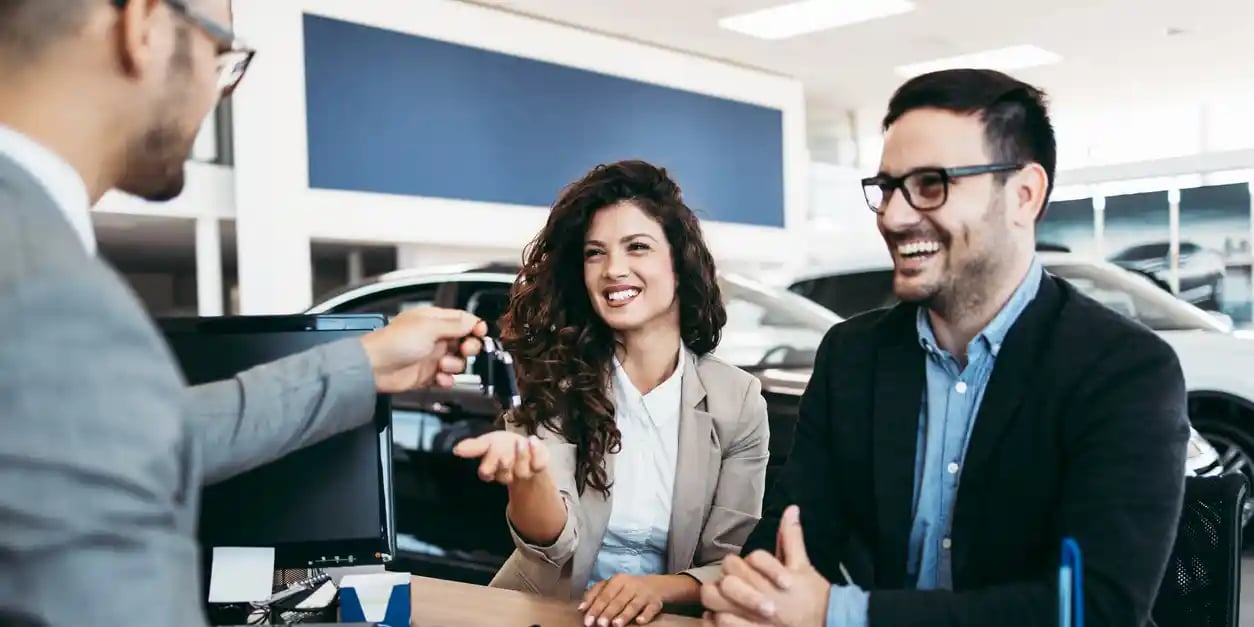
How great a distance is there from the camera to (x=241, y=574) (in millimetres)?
1609

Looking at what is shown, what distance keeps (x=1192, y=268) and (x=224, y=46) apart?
1306 cm

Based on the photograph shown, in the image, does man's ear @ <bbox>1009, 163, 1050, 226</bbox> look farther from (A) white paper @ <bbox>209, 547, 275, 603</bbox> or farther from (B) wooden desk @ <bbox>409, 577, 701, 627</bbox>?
(A) white paper @ <bbox>209, 547, 275, 603</bbox>

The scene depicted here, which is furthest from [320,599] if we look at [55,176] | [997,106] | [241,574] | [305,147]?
[305,147]

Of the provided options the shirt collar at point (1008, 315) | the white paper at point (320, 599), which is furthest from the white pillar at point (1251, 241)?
the white paper at point (320, 599)

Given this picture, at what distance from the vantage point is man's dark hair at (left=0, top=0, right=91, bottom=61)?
0.80m

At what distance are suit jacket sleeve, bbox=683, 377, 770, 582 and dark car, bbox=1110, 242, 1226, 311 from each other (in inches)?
417

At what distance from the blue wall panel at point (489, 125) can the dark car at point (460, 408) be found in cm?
332

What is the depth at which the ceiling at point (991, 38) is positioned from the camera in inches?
330

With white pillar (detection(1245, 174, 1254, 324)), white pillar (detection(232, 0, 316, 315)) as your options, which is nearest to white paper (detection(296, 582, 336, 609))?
white pillar (detection(232, 0, 316, 315))

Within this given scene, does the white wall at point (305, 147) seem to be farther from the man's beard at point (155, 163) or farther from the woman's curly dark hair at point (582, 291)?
the man's beard at point (155, 163)

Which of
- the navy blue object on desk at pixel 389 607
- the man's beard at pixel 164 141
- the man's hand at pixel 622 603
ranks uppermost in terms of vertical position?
the man's beard at pixel 164 141

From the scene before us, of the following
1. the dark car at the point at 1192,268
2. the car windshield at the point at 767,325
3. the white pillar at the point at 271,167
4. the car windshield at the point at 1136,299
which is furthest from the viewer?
the dark car at the point at 1192,268

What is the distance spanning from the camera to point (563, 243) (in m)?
2.40

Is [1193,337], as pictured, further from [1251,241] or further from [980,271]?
[1251,241]
